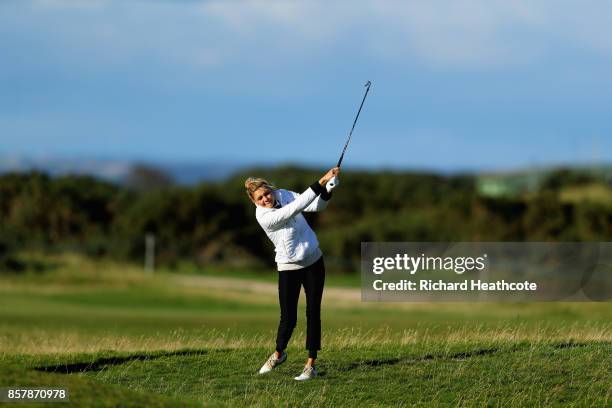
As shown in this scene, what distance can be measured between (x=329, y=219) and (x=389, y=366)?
267 ft

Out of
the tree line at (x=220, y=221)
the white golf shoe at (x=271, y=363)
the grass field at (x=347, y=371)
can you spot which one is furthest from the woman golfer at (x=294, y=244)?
the tree line at (x=220, y=221)

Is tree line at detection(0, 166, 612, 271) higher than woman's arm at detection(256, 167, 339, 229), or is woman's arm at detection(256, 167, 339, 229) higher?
woman's arm at detection(256, 167, 339, 229)

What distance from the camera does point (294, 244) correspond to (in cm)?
1282

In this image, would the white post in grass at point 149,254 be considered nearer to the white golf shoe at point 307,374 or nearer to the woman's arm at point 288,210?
the white golf shoe at point 307,374

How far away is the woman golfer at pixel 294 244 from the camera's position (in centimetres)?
1252

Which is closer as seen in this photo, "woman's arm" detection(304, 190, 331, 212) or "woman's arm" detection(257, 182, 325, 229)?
"woman's arm" detection(257, 182, 325, 229)

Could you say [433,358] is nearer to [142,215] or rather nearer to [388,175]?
[142,215]

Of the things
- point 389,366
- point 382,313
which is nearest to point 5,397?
point 389,366

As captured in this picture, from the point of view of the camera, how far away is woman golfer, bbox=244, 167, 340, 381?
493 inches

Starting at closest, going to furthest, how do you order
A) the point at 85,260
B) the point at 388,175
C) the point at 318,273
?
the point at 318,273
the point at 85,260
the point at 388,175

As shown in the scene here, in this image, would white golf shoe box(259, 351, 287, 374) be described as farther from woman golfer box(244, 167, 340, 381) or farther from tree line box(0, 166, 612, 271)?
tree line box(0, 166, 612, 271)

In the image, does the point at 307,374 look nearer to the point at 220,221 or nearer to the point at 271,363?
the point at 271,363

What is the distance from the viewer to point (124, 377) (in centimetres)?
1341

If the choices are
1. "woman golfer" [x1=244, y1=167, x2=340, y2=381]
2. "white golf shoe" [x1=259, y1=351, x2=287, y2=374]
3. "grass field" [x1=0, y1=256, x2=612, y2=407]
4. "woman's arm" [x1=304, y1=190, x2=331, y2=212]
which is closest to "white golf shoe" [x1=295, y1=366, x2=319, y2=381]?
"woman golfer" [x1=244, y1=167, x2=340, y2=381]
